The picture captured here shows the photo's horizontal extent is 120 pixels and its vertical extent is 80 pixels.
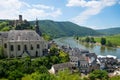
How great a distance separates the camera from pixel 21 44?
186ft

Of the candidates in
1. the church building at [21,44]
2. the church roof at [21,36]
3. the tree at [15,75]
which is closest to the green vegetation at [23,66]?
the tree at [15,75]

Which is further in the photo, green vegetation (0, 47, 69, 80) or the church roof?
the church roof

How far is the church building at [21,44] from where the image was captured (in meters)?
55.7

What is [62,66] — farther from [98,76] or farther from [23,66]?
[23,66]

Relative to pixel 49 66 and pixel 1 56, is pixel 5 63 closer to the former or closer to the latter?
pixel 1 56

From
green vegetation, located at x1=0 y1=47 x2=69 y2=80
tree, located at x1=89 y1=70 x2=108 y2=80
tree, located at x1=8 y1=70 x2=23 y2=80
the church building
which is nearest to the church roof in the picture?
the church building

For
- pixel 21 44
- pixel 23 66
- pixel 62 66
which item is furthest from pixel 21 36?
pixel 62 66

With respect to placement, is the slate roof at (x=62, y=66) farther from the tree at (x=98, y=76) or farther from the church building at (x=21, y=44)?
the tree at (x=98, y=76)

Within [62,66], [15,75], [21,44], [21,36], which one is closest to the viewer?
[15,75]

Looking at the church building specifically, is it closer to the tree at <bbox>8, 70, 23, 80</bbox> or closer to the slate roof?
the slate roof

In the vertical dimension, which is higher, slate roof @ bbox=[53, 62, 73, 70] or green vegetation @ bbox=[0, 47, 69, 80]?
green vegetation @ bbox=[0, 47, 69, 80]

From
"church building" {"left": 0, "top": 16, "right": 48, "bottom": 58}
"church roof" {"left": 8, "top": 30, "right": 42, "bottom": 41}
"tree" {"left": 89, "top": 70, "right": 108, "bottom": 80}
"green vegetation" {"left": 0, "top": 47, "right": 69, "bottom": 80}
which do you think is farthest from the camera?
"church roof" {"left": 8, "top": 30, "right": 42, "bottom": 41}

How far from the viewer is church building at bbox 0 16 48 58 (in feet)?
183

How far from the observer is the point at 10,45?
5594 cm
